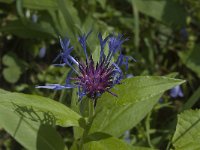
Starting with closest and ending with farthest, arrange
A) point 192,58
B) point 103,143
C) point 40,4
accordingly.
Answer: point 103,143 < point 40,4 < point 192,58

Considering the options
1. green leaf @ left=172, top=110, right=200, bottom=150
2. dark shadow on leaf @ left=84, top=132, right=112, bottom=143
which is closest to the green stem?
dark shadow on leaf @ left=84, top=132, right=112, bottom=143

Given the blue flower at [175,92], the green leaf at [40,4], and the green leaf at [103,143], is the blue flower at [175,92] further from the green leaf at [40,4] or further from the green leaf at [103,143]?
the green leaf at [103,143]

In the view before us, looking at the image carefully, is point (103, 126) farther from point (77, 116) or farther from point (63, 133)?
point (63, 133)

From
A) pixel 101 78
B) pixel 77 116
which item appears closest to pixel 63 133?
pixel 77 116

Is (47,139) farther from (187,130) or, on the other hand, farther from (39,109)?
(187,130)

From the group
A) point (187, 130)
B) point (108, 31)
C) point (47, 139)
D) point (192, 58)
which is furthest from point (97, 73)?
point (192, 58)

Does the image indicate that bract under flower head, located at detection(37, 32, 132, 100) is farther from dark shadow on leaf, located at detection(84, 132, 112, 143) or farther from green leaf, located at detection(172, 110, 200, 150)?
green leaf, located at detection(172, 110, 200, 150)
